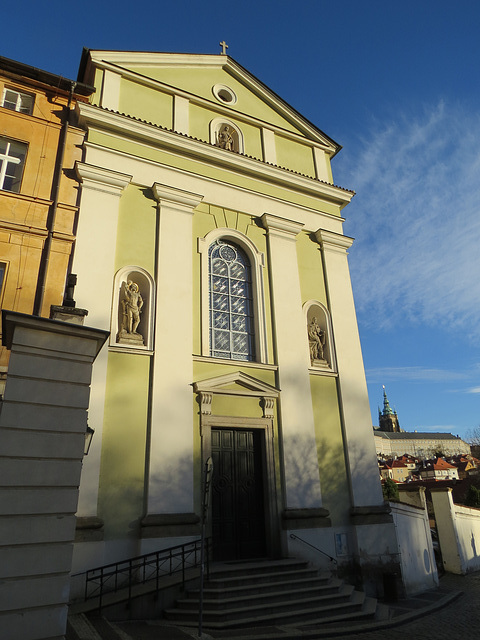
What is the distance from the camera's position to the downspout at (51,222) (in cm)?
1000

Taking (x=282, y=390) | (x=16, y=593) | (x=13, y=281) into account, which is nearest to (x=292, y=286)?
(x=282, y=390)

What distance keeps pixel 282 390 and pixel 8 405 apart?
7.73 meters

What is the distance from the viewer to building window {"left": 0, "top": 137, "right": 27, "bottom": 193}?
11125 mm

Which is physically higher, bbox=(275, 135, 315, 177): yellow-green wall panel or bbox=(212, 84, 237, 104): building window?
bbox=(212, 84, 237, 104): building window

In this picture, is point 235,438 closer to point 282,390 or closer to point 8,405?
point 282,390

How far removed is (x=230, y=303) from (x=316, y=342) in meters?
2.79

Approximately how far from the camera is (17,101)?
39.5 ft

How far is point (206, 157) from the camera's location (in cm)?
1396

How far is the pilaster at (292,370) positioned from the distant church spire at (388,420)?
14394 centimetres

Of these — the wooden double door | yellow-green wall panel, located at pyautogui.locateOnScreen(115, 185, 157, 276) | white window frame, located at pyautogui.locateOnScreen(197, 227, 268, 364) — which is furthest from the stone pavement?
yellow-green wall panel, located at pyautogui.locateOnScreen(115, 185, 157, 276)

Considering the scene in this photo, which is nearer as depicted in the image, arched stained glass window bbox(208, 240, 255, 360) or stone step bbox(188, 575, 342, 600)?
stone step bbox(188, 575, 342, 600)

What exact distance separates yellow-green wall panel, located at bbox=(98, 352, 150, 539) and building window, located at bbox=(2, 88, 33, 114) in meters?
6.85

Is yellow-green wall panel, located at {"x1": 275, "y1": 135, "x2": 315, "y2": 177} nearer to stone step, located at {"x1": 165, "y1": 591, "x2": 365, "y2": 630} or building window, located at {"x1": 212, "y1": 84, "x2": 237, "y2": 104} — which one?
building window, located at {"x1": 212, "y1": 84, "x2": 237, "y2": 104}

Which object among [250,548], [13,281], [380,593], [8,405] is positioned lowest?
[380,593]
